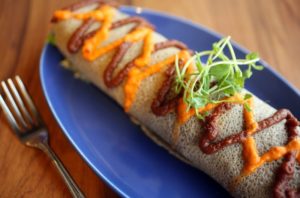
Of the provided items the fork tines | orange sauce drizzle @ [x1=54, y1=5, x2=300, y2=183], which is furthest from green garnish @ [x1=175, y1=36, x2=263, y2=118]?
the fork tines

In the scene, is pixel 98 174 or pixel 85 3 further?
pixel 85 3

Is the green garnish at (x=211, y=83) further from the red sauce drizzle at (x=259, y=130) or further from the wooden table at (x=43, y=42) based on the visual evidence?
the wooden table at (x=43, y=42)

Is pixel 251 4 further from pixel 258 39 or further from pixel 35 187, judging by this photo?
pixel 35 187

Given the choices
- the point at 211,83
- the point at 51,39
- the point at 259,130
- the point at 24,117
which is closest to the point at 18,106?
the point at 24,117

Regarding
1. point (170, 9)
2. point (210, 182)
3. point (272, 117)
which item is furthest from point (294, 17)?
point (210, 182)

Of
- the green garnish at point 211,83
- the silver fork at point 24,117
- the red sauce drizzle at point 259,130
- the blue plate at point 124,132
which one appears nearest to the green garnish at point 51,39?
the blue plate at point 124,132

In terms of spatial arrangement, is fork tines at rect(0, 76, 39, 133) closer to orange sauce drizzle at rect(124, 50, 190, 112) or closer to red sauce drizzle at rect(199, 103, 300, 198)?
orange sauce drizzle at rect(124, 50, 190, 112)
